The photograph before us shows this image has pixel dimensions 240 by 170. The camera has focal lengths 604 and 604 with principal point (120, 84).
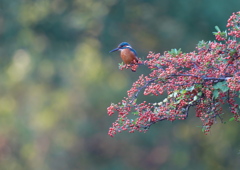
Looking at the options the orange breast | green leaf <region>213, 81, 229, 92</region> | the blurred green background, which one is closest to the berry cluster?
green leaf <region>213, 81, 229, 92</region>

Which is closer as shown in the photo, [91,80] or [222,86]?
[222,86]

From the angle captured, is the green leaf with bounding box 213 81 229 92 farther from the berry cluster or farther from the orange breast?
the orange breast

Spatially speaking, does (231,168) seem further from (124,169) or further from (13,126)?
(13,126)

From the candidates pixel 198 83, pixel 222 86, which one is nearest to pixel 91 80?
pixel 198 83

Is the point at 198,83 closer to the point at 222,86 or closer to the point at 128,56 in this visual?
the point at 222,86

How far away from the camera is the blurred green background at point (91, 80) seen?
12.6 meters

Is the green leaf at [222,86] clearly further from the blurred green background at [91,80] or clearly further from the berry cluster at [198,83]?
the blurred green background at [91,80]

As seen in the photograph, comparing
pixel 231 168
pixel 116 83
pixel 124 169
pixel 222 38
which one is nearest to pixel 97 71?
pixel 116 83

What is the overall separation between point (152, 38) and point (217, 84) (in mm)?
9376

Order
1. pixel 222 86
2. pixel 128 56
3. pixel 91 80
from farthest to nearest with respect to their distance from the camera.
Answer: pixel 91 80
pixel 128 56
pixel 222 86

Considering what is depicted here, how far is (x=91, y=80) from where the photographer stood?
42.3ft

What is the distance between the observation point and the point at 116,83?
12.9 meters

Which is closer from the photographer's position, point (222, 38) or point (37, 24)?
point (222, 38)

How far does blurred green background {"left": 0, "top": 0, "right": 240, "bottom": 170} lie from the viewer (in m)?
12.6
